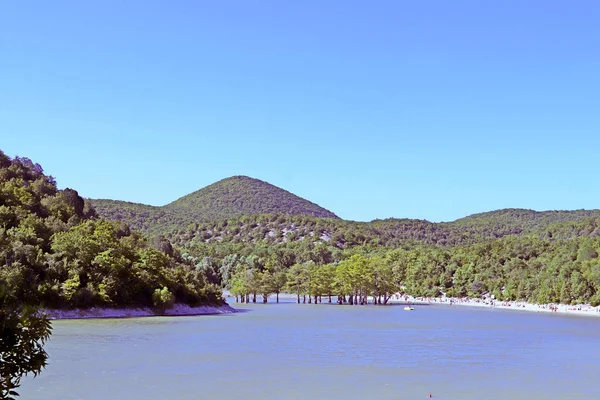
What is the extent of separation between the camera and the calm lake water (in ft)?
101

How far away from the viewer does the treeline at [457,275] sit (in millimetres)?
124938

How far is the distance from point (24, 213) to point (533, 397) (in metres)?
75.8

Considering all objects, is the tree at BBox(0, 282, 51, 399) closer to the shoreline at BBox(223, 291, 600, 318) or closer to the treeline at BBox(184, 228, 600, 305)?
the shoreline at BBox(223, 291, 600, 318)

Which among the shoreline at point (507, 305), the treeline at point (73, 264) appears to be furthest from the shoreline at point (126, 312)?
the shoreline at point (507, 305)

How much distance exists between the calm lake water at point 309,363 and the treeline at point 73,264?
7.63m

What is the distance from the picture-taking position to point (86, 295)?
78875mm

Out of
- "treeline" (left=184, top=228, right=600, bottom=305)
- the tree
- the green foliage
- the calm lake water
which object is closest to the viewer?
the tree

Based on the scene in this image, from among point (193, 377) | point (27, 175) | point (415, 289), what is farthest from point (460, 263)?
point (193, 377)

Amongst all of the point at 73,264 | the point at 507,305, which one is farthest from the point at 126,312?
the point at 507,305

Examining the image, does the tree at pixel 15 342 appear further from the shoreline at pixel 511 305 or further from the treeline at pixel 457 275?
the treeline at pixel 457 275

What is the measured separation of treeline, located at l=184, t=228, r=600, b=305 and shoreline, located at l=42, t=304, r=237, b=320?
47369 mm

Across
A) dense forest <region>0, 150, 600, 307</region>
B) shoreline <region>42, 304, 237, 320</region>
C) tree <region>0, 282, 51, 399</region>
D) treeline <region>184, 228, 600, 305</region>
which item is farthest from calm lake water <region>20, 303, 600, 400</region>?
treeline <region>184, 228, 600, 305</region>

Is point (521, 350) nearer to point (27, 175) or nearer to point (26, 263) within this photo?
point (26, 263)

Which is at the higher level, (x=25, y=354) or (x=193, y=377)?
(x=25, y=354)
